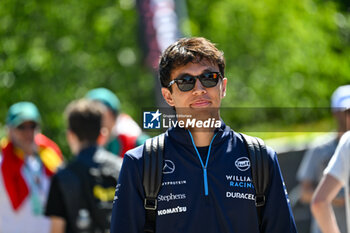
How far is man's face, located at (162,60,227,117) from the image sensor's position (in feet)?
8.93

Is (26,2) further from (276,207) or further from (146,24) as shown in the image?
(276,207)

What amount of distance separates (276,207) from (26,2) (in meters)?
8.65

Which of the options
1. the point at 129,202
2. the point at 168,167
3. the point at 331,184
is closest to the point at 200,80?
the point at 168,167

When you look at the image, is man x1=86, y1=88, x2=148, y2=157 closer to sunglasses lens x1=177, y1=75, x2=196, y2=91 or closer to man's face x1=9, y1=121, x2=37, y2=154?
man's face x1=9, y1=121, x2=37, y2=154

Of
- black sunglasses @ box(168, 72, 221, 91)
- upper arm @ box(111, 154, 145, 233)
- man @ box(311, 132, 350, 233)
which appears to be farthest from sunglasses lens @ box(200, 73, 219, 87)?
man @ box(311, 132, 350, 233)

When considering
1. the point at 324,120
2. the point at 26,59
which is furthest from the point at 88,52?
the point at 324,120

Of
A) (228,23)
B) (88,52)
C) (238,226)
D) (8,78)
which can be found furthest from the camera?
(228,23)

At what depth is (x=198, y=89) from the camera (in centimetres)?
271

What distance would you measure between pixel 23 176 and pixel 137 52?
6645mm

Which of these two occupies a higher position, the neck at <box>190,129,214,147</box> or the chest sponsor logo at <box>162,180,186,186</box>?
the neck at <box>190,129,214,147</box>

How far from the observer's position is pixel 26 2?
10.4 m

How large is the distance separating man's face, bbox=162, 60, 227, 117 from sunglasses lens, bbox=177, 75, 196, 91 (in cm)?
2

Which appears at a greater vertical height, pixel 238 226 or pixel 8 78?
pixel 8 78

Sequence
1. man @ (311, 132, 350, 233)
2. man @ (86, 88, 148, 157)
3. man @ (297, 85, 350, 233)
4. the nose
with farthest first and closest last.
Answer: man @ (86, 88, 148, 157) < man @ (297, 85, 350, 233) < man @ (311, 132, 350, 233) < the nose
